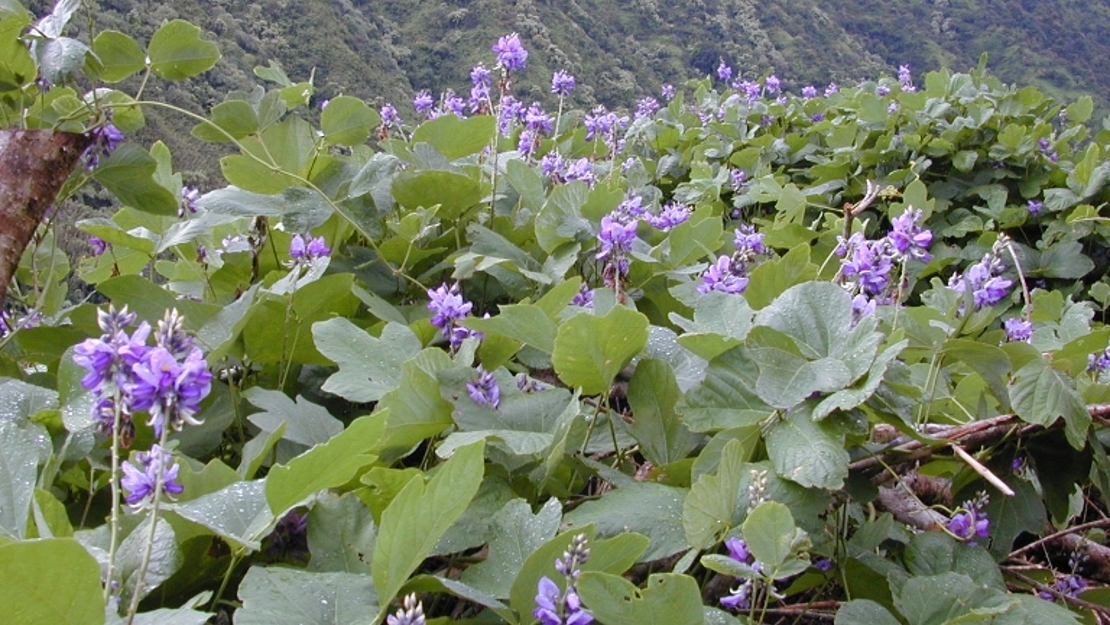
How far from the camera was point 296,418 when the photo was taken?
104cm

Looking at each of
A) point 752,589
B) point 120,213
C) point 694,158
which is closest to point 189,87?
point 694,158

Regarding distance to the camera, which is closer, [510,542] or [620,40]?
[510,542]

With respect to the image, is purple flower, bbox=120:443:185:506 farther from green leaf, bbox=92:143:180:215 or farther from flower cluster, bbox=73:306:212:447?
green leaf, bbox=92:143:180:215

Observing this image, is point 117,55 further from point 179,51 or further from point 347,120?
point 347,120

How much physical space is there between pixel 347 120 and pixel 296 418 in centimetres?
84

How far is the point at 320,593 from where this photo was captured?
74cm

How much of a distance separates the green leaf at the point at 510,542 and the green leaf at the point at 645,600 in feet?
0.42

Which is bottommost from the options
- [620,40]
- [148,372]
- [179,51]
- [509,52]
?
[620,40]

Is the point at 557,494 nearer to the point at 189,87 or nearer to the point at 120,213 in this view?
the point at 120,213

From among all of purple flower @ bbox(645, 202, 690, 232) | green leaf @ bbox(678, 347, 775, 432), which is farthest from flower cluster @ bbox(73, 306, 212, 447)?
purple flower @ bbox(645, 202, 690, 232)

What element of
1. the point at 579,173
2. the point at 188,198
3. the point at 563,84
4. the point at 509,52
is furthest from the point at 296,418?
the point at 563,84

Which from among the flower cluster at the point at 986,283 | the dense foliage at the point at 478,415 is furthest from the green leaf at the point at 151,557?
the flower cluster at the point at 986,283

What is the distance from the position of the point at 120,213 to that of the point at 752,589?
1495 millimetres

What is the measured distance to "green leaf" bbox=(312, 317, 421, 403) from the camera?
1.08 metres
